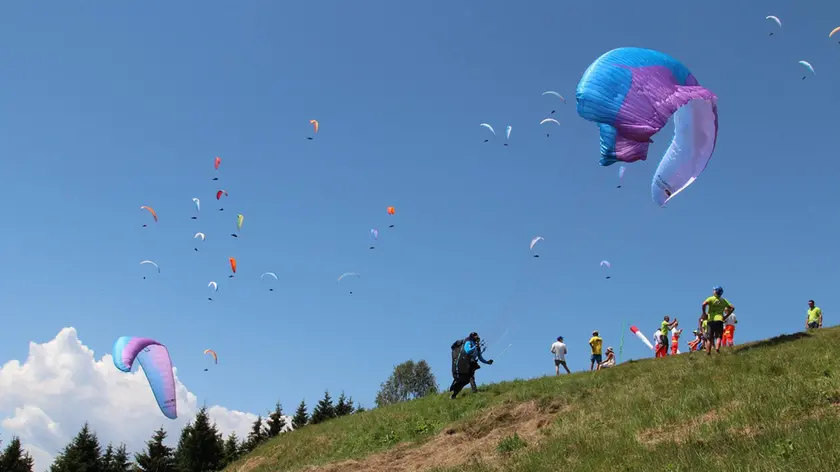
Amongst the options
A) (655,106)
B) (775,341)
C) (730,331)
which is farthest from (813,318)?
(655,106)

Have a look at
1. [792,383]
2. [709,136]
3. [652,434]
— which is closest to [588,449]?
[652,434]

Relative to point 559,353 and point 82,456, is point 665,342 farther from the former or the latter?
point 82,456

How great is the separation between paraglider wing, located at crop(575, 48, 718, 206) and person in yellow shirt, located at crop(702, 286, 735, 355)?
3.27 meters

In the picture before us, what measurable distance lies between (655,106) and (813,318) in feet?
40.2

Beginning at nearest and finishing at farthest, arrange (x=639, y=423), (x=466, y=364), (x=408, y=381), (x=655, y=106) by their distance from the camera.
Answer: (x=639, y=423)
(x=655, y=106)
(x=466, y=364)
(x=408, y=381)

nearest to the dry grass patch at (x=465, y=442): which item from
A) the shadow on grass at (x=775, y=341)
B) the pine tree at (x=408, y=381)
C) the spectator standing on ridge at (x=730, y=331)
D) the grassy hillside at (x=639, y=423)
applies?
the grassy hillside at (x=639, y=423)

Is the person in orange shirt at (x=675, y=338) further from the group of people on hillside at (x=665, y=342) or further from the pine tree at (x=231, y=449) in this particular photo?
the pine tree at (x=231, y=449)

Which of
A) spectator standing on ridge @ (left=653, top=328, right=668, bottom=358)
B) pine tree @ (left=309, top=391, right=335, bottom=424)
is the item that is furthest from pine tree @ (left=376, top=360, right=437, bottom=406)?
spectator standing on ridge @ (left=653, top=328, right=668, bottom=358)

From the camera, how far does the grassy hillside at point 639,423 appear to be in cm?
868

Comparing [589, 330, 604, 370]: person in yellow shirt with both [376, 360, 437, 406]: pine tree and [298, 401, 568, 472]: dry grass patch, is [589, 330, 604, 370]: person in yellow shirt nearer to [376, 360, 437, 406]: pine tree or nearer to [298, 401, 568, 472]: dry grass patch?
[298, 401, 568, 472]: dry grass patch

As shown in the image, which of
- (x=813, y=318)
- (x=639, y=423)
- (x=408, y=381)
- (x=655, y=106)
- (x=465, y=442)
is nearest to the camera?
(x=639, y=423)

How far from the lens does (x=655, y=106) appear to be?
18297mm

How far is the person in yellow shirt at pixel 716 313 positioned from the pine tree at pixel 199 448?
3554cm

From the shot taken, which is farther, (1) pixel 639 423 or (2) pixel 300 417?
(2) pixel 300 417
